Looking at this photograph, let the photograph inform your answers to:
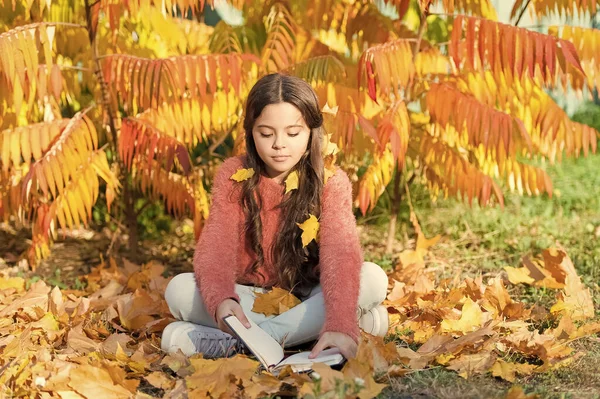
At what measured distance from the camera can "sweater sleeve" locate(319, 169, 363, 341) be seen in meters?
2.63

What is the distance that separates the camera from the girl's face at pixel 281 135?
2.82 meters

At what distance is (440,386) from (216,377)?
0.70 metres

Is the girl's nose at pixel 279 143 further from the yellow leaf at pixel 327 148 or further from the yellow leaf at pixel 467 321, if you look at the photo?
the yellow leaf at pixel 467 321

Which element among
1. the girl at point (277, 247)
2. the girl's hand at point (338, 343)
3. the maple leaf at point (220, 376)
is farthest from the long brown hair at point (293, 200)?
the maple leaf at point (220, 376)

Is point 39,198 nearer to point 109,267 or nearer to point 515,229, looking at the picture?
point 109,267

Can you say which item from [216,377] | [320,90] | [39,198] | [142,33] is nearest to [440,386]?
[216,377]

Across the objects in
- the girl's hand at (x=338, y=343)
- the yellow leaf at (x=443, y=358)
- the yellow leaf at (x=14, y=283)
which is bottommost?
the yellow leaf at (x=443, y=358)

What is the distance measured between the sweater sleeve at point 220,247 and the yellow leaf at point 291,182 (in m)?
0.22

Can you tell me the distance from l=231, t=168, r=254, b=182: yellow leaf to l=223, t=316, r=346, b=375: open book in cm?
58

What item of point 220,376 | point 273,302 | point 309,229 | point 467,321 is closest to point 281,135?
point 309,229

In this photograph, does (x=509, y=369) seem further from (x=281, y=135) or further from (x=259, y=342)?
(x=281, y=135)

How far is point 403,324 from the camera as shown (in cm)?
315

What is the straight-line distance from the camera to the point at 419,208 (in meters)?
5.25

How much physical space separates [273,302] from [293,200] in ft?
1.27
